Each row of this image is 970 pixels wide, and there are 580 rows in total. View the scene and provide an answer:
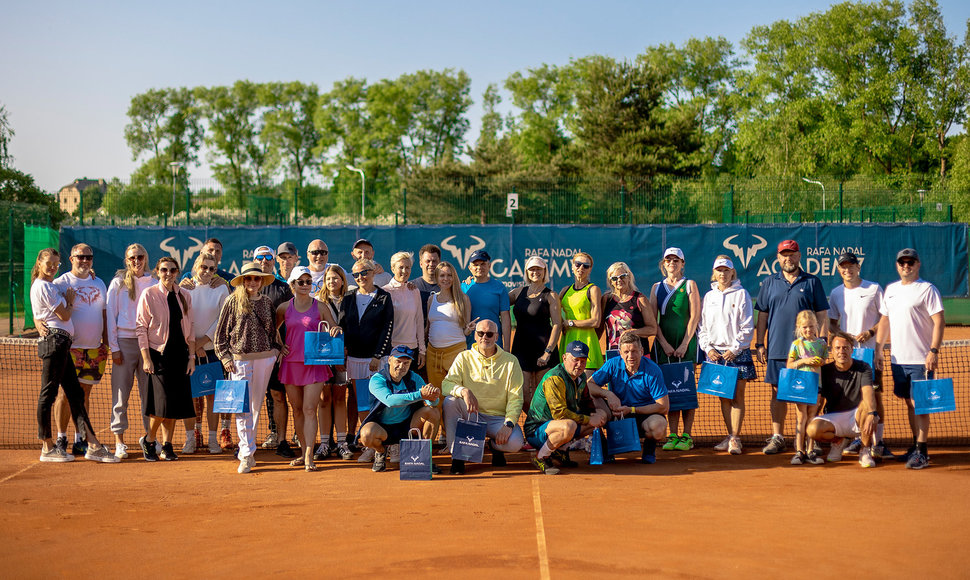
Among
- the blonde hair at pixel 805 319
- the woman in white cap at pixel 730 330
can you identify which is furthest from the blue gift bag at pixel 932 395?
the woman in white cap at pixel 730 330

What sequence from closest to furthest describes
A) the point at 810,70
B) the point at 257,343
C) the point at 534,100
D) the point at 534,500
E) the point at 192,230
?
the point at 534,500 → the point at 257,343 → the point at 192,230 → the point at 810,70 → the point at 534,100

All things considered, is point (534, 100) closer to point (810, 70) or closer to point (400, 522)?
point (810, 70)

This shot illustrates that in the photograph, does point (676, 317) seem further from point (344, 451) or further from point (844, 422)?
point (344, 451)

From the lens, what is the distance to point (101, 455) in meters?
7.64

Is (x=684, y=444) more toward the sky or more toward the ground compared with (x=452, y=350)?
more toward the ground

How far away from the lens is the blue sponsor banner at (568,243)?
17.3m

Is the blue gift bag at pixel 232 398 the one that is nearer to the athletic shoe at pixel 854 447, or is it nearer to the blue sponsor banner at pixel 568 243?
the athletic shoe at pixel 854 447

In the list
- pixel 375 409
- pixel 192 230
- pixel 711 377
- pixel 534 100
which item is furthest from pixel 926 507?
pixel 534 100

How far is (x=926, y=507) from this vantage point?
6.06 metres

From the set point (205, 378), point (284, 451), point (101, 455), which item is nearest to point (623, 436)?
point (284, 451)

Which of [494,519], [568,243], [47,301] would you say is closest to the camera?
[494,519]

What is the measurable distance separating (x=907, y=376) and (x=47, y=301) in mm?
7479

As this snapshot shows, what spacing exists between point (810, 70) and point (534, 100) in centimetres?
1973

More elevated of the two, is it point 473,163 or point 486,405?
point 473,163
